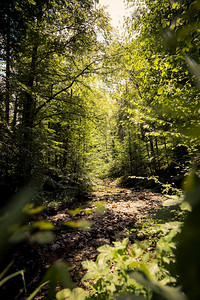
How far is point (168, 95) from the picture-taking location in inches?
105

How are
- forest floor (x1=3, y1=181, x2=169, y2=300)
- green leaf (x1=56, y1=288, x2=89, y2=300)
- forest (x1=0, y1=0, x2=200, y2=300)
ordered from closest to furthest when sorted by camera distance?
forest (x1=0, y1=0, x2=200, y2=300), green leaf (x1=56, y1=288, x2=89, y2=300), forest floor (x1=3, y1=181, x2=169, y2=300)

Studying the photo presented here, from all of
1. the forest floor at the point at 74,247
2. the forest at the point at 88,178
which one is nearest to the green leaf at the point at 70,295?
the forest at the point at 88,178

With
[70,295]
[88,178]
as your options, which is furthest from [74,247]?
[88,178]

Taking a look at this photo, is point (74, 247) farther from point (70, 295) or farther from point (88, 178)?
point (88, 178)

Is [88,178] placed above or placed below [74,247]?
above

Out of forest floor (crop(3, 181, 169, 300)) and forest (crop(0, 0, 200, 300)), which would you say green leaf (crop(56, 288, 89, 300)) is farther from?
forest floor (crop(3, 181, 169, 300))

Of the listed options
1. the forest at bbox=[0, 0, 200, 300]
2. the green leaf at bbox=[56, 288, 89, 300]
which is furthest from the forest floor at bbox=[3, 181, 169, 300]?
the green leaf at bbox=[56, 288, 89, 300]

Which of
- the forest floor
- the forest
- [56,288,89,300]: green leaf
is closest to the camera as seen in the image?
the forest

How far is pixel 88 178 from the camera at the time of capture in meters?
5.56

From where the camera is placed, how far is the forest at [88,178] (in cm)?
Result: 62

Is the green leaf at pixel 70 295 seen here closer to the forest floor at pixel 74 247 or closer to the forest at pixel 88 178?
the forest at pixel 88 178

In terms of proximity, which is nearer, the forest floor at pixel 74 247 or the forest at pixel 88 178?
the forest at pixel 88 178

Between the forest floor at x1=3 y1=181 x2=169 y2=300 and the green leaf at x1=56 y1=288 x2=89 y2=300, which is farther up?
the green leaf at x1=56 y1=288 x2=89 y2=300

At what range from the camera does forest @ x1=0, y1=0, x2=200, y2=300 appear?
2.03ft
